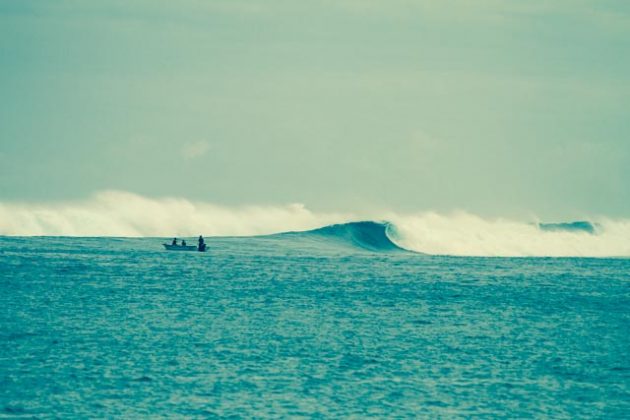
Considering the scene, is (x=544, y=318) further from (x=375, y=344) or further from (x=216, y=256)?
(x=216, y=256)

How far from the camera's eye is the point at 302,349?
146ft

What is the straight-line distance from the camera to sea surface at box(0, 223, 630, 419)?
33.2 meters

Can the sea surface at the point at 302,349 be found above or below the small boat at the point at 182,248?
below

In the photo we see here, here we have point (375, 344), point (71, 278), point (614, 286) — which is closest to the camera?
point (375, 344)

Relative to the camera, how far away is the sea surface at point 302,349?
33.2 m

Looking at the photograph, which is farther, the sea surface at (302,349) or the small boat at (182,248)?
the small boat at (182,248)

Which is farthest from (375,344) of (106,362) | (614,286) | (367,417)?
(614,286)

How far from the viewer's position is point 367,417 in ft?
103

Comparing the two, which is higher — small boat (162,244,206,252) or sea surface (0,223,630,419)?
small boat (162,244,206,252)

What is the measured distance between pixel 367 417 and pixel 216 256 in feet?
355

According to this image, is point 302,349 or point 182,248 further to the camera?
point 182,248

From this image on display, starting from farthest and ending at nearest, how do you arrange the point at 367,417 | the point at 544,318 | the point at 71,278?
the point at 71,278 < the point at 544,318 < the point at 367,417

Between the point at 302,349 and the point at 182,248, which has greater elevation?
the point at 182,248

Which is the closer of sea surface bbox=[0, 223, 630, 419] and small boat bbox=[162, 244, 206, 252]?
sea surface bbox=[0, 223, 630, 419]
